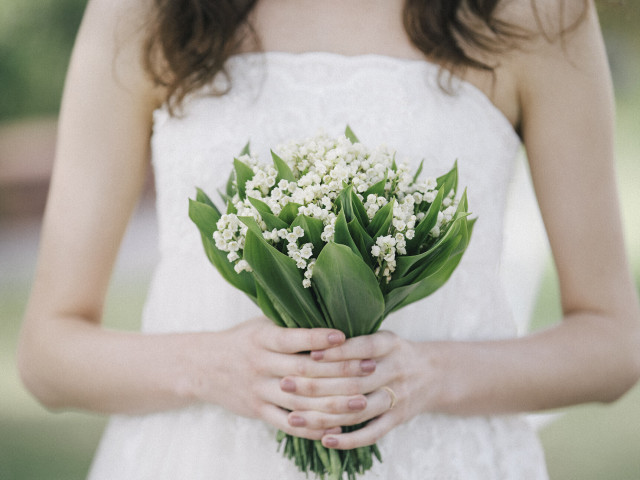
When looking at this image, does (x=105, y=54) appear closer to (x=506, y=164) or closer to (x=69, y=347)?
(x=69, y=347)

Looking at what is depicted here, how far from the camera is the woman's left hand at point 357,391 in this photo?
58.0 inches

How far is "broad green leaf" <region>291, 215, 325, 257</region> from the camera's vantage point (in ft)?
4.30

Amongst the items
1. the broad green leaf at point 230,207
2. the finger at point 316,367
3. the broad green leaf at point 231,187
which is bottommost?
the finger at point 316,367

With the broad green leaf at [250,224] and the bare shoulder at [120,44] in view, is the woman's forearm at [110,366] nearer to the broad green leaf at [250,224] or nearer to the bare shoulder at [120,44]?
the broad green leaf at [250,224]

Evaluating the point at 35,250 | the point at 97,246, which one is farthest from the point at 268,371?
the point at 35,250

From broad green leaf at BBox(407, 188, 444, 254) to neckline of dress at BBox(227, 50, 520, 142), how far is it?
2.10 ft

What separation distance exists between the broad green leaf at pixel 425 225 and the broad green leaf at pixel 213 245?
1.14ft

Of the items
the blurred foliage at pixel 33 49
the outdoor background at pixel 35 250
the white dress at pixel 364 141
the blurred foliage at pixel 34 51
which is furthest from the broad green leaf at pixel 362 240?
the blurred foliage at pixel 33 49

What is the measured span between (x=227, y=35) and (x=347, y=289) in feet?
3.06

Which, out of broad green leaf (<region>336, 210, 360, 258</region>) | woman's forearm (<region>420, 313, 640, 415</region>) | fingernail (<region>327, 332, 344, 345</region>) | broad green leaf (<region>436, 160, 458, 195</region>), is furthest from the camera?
woman's forearm (<region>420, 313, 640, 415</region>)

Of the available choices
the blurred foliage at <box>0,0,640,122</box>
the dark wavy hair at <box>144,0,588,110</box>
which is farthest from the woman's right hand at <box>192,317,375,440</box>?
the blurred foliage at <box>0,0,640,122</box>

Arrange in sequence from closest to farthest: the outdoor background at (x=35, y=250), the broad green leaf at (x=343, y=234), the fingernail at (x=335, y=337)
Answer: the broad green leaf at (x=343, y=234), the fingernail at (x=335, y=337), the outdoor background at (x=35, y=250)

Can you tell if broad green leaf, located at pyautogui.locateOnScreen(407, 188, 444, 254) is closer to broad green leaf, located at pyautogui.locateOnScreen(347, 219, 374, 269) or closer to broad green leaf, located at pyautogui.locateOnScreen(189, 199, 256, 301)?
broad green leaf, located at pyautogui.locateOnScreen(347, 219, 374, 269)

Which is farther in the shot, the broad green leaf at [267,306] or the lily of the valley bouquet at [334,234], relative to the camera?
→ the broad green leaf at [267,306]
